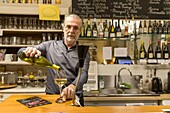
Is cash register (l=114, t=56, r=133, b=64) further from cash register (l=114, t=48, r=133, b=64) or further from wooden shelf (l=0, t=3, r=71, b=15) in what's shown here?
wooden shelf (l=0, t=3, r=71, b=15)

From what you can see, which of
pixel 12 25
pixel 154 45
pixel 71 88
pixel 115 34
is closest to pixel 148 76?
pixel 154 45

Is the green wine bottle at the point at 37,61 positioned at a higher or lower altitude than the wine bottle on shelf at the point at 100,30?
lower

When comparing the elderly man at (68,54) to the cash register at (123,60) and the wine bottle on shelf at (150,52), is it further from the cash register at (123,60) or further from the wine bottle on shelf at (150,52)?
the wine bottle on shelf at (150,52)

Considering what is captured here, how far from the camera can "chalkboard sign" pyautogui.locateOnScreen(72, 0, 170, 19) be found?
319 cm

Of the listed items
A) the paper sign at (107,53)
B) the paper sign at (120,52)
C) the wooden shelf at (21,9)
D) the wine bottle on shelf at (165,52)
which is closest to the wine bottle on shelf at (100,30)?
the paper sign at (107,53)

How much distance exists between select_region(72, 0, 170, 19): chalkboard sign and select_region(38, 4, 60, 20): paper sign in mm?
281

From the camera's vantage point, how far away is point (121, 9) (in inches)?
128

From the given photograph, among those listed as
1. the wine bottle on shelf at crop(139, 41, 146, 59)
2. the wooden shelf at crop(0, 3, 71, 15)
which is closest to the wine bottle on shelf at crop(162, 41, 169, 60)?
the wine bottle on shelf at crop(139, 41, 146, 59)

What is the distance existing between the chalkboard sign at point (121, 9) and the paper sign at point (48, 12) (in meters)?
0.28

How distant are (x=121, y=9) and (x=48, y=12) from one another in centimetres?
107

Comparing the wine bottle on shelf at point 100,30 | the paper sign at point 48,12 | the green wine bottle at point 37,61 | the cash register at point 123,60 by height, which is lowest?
the cash register at point 123,60

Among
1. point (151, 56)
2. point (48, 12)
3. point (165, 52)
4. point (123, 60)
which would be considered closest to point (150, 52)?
point (151, 56)

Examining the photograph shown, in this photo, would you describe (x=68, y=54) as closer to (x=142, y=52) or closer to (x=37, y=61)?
(x=37, y=61)

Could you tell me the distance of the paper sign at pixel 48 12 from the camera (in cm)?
321
